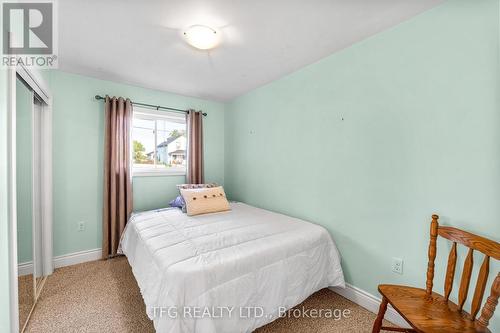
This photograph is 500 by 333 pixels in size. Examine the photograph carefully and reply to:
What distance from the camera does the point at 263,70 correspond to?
8.35 feet

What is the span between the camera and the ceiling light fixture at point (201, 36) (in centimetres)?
172

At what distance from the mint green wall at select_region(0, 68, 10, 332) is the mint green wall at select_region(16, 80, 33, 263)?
12.5 inches

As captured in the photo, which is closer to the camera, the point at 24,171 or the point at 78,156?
the point at 24,171

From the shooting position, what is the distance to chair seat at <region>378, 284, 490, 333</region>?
1113 mm

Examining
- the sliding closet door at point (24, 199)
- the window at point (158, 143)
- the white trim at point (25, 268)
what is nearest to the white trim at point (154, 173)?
the window at point (158, 143)

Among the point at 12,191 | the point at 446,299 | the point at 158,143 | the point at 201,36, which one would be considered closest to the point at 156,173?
the point at 158,143

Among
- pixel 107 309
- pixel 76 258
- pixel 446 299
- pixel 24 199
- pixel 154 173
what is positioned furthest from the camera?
pixel 154 173

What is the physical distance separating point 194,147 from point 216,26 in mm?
1975

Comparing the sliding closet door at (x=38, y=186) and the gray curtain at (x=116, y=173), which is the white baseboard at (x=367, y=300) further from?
the sliding closet door at (x=38, y=186)

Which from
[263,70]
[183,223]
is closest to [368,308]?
[183,223]

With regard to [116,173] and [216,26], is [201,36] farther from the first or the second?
[116,173]

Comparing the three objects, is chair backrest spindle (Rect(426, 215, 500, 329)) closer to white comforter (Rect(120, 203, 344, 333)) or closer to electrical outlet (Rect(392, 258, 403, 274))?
electrical outlet (Rect(392, 258, 403, 274))

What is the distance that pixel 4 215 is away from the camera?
4.11ft

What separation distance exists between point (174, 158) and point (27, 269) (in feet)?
6.72
